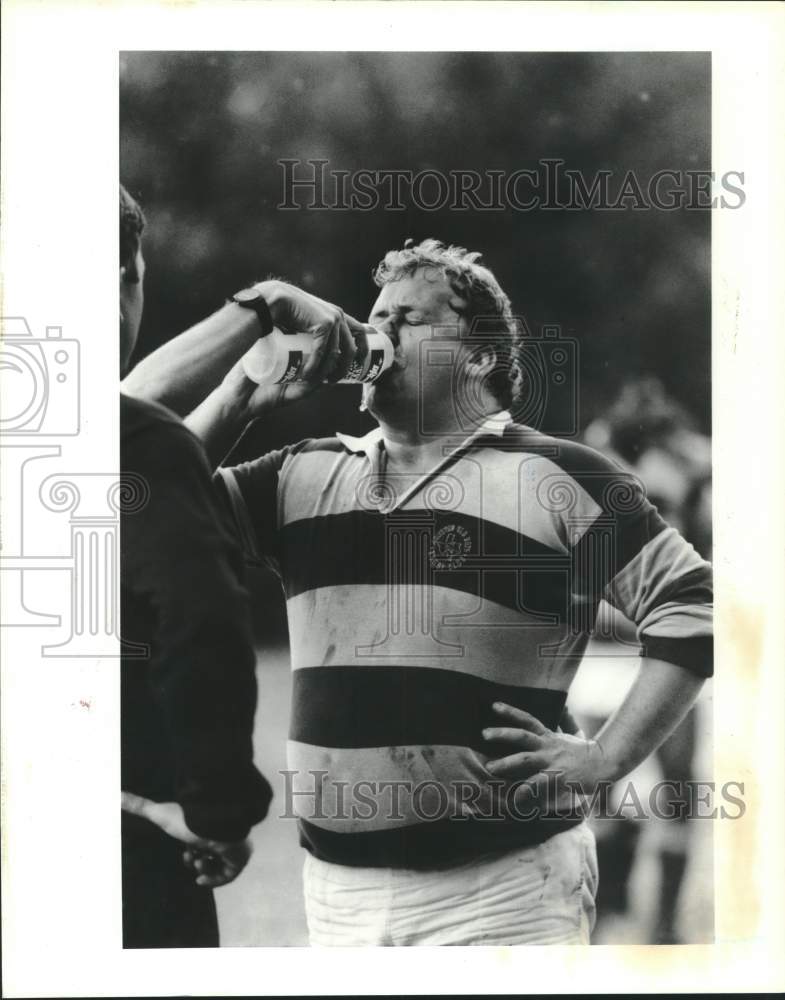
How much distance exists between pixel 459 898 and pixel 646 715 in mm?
821

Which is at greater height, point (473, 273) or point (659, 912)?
point (473, 273)

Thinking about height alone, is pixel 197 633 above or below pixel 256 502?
below

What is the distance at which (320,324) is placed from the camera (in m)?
3.53

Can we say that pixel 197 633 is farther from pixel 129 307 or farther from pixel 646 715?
pixel 646 715

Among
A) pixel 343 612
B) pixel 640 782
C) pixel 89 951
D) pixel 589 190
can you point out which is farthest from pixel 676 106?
pixel 89 951

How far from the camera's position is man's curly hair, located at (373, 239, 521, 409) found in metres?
3.55

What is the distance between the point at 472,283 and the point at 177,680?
1556 millimetres

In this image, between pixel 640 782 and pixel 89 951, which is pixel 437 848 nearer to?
pixel 640 782

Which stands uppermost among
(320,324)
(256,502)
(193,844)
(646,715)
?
(320,324)

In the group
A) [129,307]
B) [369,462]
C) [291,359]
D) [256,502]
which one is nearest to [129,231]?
[129,307]

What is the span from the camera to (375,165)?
11.6 feet

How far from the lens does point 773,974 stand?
11.9 ft

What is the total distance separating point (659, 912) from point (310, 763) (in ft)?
4.02

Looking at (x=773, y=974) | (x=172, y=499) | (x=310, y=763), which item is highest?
(x=172, y=499)
